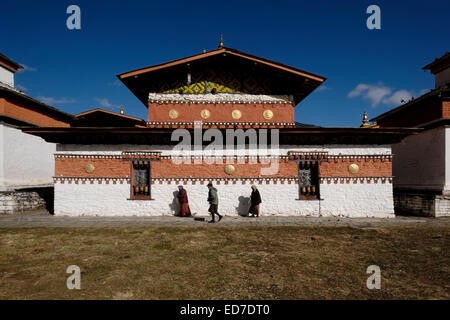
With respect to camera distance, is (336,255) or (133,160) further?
(133,160)

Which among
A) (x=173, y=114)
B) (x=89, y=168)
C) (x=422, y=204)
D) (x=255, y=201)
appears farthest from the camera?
(x=173, y=114)

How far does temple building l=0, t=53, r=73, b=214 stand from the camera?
13.7 meters

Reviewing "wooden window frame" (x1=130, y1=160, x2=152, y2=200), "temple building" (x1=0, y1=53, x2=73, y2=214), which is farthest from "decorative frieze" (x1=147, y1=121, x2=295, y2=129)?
"temple building" (x1=0, y1=53, x2=73, y2=214)

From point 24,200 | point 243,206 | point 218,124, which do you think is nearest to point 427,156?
point 243,206

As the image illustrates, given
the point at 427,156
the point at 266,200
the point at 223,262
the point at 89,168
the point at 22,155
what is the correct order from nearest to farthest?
the point at 223,262 < the point at 89,168 < the point at 266,200 < the point at 427,156 < the point at 22,155

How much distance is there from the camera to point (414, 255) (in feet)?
22.6

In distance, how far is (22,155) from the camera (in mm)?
16250

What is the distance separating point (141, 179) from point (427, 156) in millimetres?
16599

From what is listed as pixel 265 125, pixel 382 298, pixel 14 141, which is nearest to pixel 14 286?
pixel 382 298

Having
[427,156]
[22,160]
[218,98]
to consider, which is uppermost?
[218,98]

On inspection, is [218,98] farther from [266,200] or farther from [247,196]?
[266,200]

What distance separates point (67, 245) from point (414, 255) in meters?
10.5

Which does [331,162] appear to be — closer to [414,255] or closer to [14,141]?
[414,255]

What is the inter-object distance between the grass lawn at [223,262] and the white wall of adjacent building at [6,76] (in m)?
17.6
